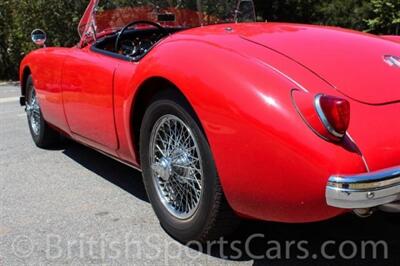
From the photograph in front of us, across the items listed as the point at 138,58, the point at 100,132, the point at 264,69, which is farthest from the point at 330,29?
the point at 100,132

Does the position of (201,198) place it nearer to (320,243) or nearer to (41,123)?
(320,243)

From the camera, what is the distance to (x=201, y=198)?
2791 mm

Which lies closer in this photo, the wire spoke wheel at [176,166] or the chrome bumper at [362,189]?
the chrome bumper at [362,189]

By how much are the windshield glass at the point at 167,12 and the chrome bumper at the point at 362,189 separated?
243 cm

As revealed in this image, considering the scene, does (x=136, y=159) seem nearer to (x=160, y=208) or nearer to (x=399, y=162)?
(x=160, y=208)

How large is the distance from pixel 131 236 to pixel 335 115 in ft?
4.92

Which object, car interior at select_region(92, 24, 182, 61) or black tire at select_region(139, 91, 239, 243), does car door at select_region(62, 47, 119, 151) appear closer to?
car interior at select_region(92, 24, 182, 61)

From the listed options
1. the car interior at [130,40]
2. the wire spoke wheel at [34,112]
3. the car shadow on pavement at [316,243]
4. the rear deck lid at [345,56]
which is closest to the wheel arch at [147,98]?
the rear deck lid at [345,56]

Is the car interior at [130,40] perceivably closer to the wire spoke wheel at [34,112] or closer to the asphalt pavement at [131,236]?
the asphalt pavement at [131,236]

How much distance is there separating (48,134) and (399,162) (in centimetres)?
380

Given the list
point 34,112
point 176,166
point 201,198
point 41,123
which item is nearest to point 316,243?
point 201,198

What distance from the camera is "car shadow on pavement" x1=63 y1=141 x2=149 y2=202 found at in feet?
13.6

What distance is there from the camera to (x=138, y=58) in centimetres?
344

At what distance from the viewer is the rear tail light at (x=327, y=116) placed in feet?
7.52
